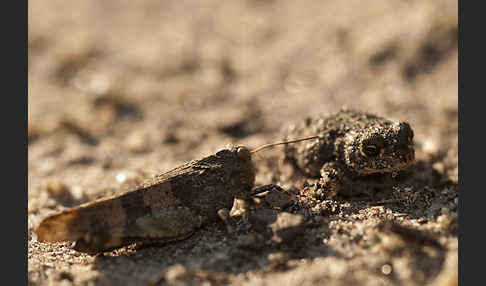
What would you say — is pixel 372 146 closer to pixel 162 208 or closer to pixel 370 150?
pixel 370 150

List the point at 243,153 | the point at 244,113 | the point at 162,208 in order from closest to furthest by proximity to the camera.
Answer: the point at 162,208 → the point at 243,153 → the point at 244,113

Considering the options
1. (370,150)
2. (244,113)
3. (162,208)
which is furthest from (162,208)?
(244,113)

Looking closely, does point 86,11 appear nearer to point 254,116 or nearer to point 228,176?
point 254,116

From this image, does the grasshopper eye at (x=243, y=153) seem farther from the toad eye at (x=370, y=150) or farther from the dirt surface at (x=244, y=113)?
the toad eye at (x=370, y=150)

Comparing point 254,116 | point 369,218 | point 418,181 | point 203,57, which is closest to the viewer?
point 369,218

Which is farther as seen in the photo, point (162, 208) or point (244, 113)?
point (244, 113)

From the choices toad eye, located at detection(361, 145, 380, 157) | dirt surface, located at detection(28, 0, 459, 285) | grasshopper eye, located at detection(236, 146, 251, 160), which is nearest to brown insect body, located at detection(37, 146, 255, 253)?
grasshopper eye, located at detection(236, 146, 251, 160)

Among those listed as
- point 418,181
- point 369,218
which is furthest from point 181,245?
point 418,181
